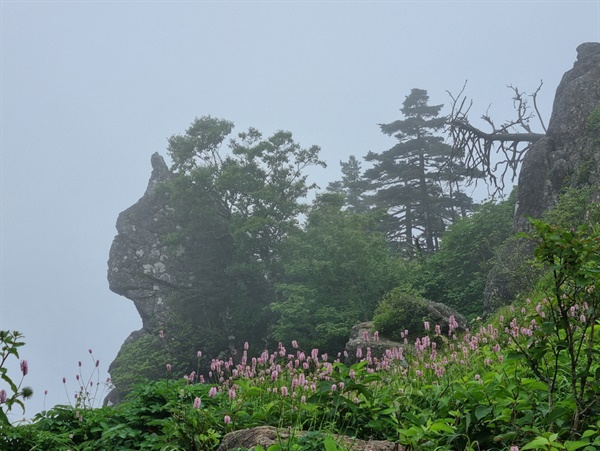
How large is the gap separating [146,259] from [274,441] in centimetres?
3505

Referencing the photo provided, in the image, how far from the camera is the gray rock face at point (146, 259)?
35.9 meters

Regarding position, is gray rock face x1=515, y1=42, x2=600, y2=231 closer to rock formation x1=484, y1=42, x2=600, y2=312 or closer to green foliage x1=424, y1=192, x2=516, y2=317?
rock formation x1=484, y1=42, x2=600, y2=312

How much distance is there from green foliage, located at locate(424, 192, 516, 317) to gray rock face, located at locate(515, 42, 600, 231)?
3.30 m

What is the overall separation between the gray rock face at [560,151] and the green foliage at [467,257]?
330 cm

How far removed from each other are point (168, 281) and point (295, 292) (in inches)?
525

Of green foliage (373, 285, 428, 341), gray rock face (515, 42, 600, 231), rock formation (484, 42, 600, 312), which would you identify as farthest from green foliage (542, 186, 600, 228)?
green foliage (373, 285, 428, 341)

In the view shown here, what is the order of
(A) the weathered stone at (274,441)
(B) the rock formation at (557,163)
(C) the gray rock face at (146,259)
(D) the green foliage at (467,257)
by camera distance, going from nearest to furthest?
(A) the weathered stone at (274,441) < (B) the rock formation at (557,163) < (D) the green foliage at (467,257) < (C) the gray rock face at (146,259)

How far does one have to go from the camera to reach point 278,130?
33.8 meters

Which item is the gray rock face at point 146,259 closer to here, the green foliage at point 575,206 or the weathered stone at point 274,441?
the green foliage at point 575,206

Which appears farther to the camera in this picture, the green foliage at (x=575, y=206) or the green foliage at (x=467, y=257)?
the green foliage at (x=467, y=257)

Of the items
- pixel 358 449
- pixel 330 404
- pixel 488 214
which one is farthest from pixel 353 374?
pixel 488 214

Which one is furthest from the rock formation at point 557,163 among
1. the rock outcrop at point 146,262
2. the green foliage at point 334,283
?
the rock outcrop at point 146,262

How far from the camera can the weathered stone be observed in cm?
375

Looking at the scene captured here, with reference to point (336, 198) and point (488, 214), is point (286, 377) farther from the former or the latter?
point (336, 198)
